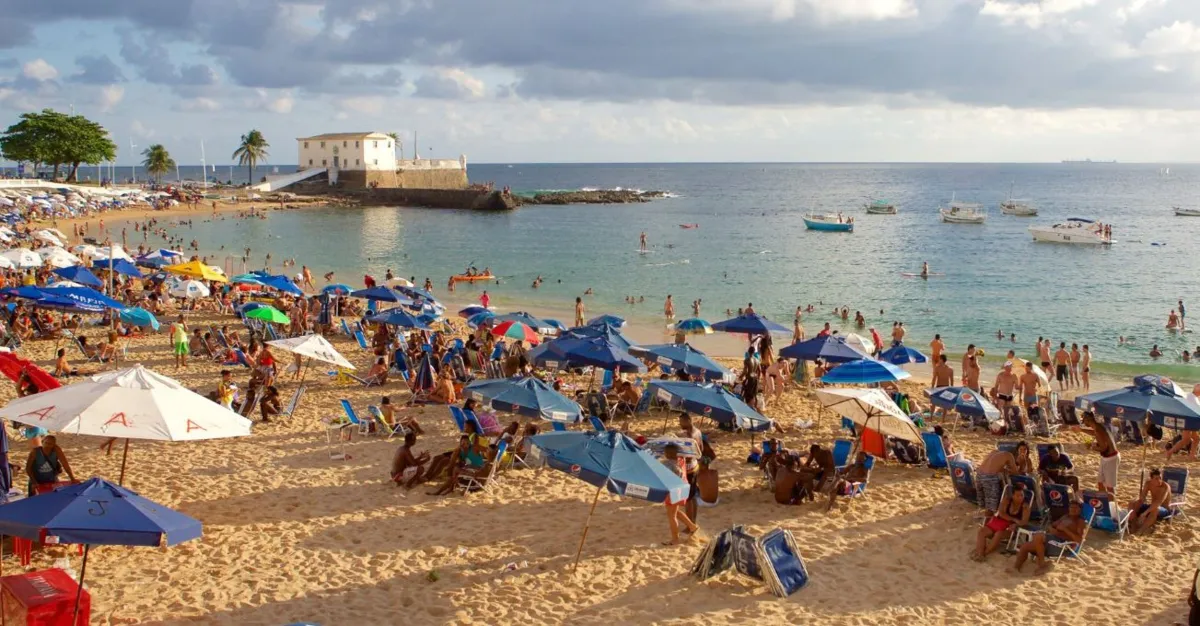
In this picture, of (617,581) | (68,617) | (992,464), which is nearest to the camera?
(68,617)

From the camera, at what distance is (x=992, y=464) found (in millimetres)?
9891

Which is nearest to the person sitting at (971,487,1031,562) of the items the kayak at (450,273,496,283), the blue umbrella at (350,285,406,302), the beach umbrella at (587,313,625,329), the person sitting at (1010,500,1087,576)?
the person sitting at (1010,500,1087,576)

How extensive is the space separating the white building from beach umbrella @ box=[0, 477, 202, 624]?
90332mm

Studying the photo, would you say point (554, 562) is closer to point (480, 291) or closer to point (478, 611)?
point (478, 611)

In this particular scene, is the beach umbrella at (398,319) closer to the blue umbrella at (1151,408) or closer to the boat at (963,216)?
the blue umbrella at (1151,408)

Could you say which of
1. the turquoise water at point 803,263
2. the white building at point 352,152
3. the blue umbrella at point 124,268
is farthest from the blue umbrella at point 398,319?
the white building at point 352,152

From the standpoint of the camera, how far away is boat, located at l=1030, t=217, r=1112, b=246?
2194 inches

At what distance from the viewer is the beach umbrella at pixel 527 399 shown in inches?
421

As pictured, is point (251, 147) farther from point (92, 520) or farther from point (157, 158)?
point (92, 520)

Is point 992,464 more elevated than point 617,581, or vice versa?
point 992,464

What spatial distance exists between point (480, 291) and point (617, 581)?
28994mm

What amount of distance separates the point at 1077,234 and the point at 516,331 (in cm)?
5069

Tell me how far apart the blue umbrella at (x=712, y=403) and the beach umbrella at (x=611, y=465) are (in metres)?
3.00

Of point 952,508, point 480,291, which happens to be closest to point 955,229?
point 480,291
